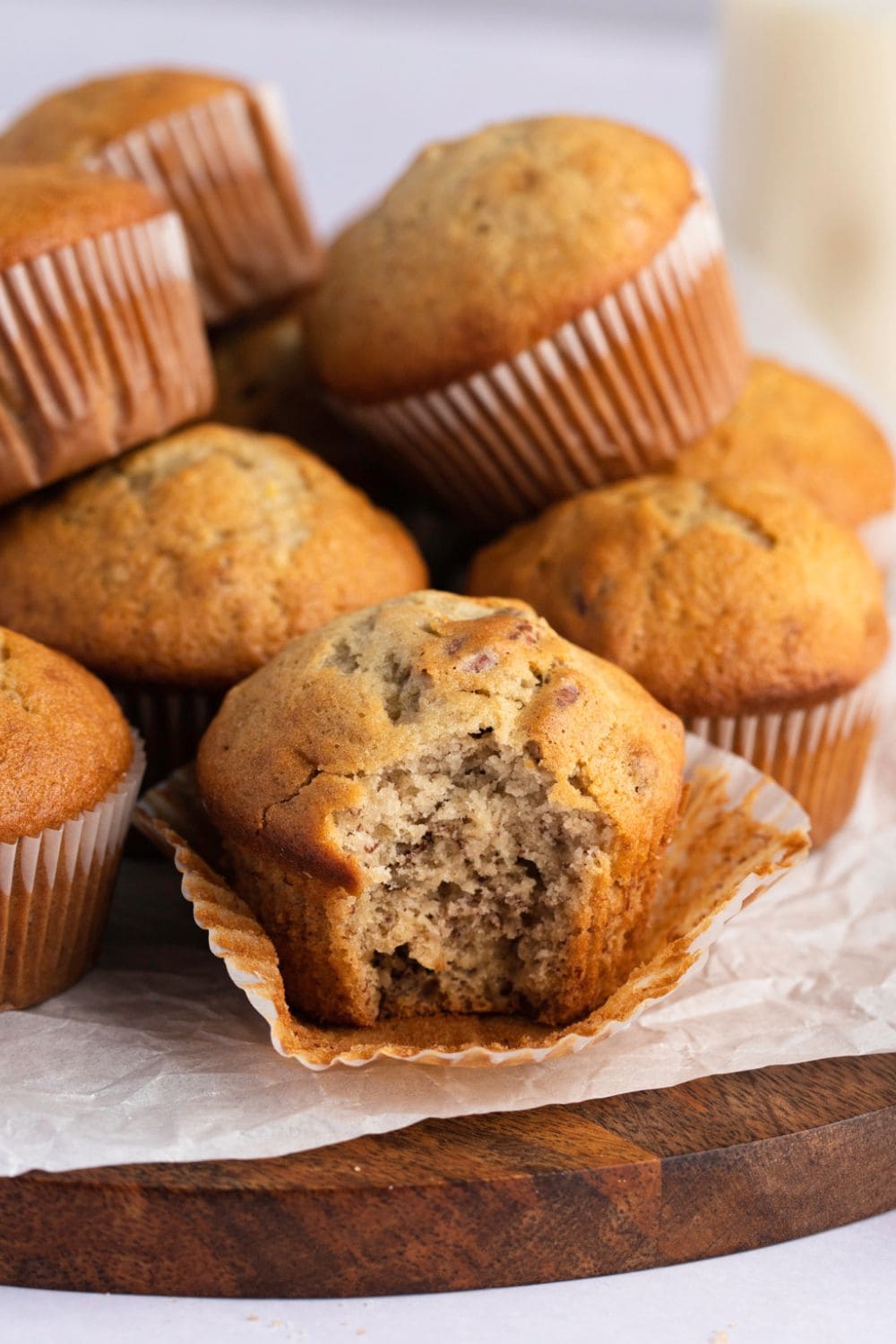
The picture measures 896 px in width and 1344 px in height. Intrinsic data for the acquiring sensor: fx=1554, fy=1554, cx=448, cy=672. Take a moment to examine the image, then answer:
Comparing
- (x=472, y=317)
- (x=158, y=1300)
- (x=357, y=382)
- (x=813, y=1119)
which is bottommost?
(x=158, y=1300)

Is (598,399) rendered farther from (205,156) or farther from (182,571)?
(205,156)

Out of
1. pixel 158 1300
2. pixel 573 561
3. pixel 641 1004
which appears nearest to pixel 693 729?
pixel 573 561

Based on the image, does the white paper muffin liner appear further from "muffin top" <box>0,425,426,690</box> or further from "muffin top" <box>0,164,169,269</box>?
"muffin top" <box>0,164,169,269</box>

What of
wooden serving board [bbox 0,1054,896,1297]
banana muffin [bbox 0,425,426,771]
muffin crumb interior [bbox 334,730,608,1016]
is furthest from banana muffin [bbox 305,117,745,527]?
wooden serving board [bbox 0,1054,896,1297]

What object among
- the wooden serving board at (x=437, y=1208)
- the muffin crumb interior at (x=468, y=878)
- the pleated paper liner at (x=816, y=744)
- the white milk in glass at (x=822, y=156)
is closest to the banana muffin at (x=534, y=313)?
the pleated paper liner at (x=816, y=744)

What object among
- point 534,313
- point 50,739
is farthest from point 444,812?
point 534,313

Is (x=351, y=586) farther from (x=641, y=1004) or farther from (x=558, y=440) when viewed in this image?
(x=641, y=1004)

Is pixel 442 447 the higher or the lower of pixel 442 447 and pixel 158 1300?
the higher

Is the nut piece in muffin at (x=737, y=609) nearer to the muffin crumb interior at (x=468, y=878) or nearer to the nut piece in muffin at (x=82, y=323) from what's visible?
the muffin crumb interior at (x=468, y=878)

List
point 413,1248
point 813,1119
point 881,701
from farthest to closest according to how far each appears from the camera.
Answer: point 881,701, point 813,1119, point 413,1248
